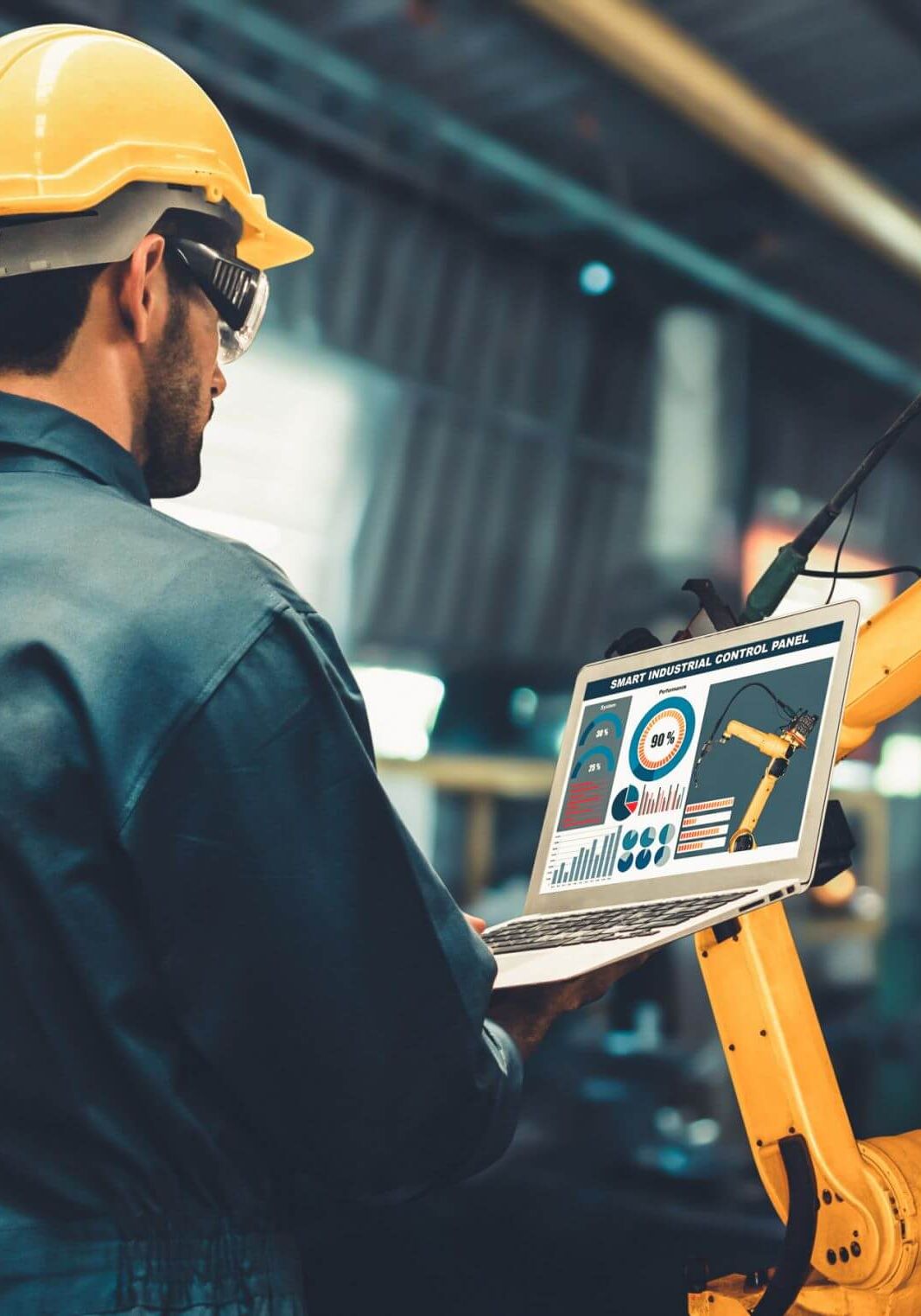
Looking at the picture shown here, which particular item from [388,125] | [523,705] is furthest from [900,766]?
[388,125]

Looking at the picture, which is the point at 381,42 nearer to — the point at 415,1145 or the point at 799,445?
the point at 799,445

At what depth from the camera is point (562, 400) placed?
6.62 metres

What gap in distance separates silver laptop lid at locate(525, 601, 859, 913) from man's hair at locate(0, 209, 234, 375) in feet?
2.18

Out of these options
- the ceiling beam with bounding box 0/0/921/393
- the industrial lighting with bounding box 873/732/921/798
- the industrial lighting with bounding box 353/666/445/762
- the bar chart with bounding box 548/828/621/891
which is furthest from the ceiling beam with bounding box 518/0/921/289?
the industrial lighting with bounding box 873/732/921/798

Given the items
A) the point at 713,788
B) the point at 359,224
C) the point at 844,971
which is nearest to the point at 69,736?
the point at 713,788

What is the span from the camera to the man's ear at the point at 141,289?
1008 mm

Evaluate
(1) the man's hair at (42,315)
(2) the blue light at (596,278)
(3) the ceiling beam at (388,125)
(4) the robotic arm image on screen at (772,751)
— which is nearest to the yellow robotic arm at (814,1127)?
(4) the robotic arm image on screen at (772,751)

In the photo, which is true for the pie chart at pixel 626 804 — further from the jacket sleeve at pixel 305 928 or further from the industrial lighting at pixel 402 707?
the industrial lighting at pixel 402 707

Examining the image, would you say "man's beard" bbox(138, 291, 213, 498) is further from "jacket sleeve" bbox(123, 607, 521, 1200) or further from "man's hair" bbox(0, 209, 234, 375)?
"jacket sleeve" bbox(123, 607, 521, 1200)

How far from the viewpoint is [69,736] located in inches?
32.8

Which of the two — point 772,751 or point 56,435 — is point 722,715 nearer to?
point 772,751

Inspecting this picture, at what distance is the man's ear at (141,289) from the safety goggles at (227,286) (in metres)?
0.04

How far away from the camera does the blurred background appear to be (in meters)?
4.45

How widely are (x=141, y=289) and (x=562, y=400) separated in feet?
18.8
